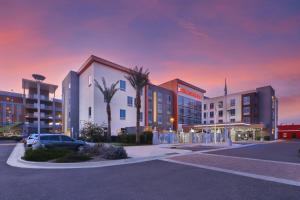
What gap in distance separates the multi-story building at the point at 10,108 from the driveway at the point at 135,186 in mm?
79313

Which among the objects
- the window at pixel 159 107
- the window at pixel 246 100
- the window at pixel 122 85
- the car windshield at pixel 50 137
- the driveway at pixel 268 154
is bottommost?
the driveway at pixel 268 154

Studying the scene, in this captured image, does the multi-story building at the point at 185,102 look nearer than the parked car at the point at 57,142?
No

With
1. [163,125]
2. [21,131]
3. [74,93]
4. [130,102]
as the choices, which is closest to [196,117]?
[163,125]

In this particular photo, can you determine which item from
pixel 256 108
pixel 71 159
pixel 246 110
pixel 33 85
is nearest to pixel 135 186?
pixel 71 159

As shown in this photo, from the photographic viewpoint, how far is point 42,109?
63.2 m

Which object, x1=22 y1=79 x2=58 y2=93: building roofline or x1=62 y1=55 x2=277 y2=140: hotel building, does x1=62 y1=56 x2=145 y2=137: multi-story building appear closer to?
x1=62 y1=55 x2=277 y2=140: hotel building

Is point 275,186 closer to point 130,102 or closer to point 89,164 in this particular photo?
point 89,164

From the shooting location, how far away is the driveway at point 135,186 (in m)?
6.46

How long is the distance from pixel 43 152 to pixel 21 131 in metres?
62.6

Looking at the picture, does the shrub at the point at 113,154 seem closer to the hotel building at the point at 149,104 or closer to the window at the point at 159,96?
the hotel building at the point at 149,104

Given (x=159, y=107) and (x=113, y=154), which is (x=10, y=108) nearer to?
(x=159, y=107)

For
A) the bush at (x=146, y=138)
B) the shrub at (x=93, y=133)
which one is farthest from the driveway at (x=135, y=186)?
the shrub at (x=93, y=133)

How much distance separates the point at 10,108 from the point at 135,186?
290ft

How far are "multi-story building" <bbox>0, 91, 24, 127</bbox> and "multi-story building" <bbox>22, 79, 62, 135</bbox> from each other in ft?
62.5
